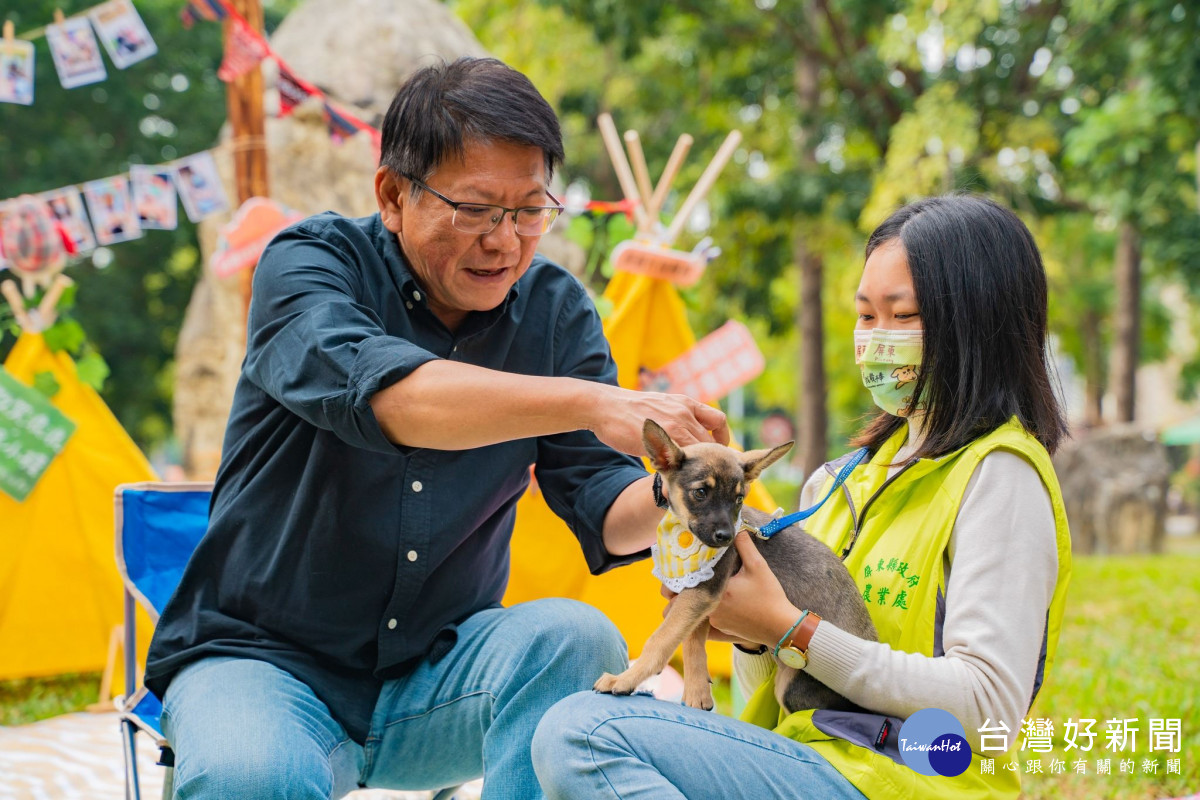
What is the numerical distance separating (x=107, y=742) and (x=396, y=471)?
3.28 metres

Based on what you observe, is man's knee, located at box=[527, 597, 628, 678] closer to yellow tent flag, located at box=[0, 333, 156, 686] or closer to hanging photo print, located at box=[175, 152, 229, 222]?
yellow tent flag, located at box=[0, 333, 156, 686]

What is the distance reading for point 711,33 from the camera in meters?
12.0

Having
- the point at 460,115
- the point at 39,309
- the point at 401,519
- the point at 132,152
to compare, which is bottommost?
the point at 401,519

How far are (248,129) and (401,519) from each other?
4901 mm

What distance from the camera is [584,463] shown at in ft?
8.80

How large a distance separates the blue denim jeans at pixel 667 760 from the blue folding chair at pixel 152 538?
1717 mm

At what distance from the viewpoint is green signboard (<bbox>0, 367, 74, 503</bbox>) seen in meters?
5.47

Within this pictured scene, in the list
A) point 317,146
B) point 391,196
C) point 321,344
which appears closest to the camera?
point 321,344

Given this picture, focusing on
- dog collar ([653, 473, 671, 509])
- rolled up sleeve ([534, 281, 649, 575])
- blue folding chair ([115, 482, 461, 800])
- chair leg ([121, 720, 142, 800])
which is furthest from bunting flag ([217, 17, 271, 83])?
dog collar ([653, 473, 671, 509])

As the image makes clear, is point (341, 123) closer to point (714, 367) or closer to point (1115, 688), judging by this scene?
point (714, 367)

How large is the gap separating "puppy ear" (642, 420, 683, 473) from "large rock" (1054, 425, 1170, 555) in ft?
40.4

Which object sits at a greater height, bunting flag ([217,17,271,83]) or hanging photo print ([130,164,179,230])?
bunting flag ([217,17,271,83])

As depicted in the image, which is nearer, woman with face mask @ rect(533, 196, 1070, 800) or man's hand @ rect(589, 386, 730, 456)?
woman with face mask @ rect(533, 196, 1070, 800)

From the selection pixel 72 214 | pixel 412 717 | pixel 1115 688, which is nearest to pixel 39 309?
pixel 72 214
